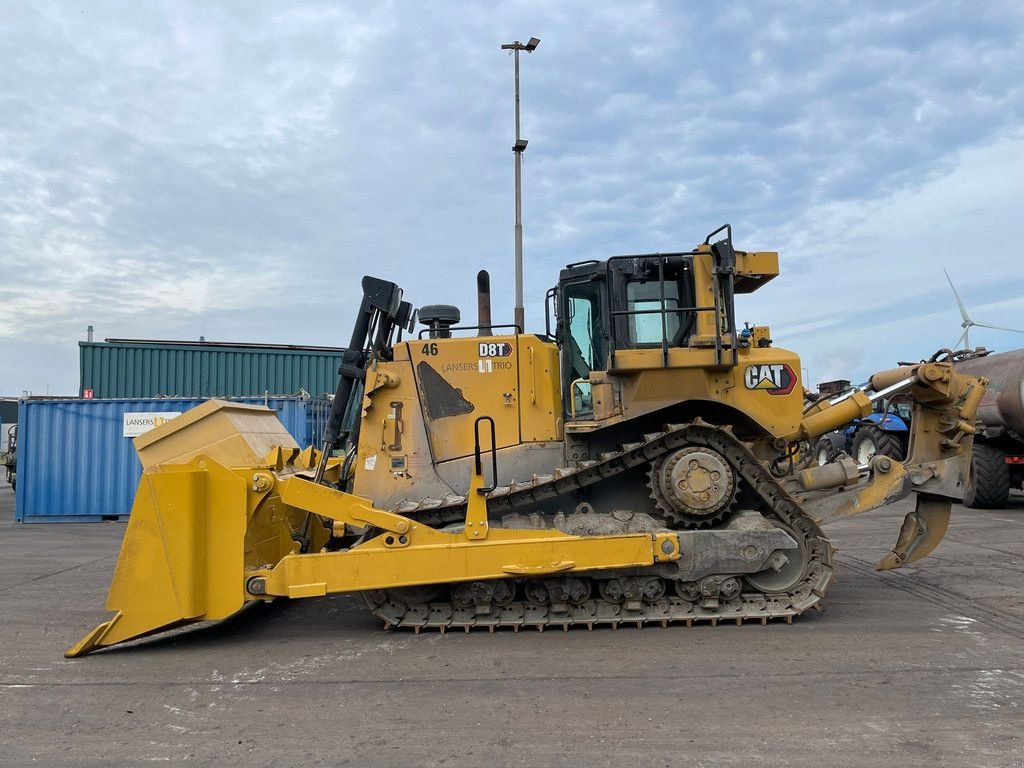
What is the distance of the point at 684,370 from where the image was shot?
631cm

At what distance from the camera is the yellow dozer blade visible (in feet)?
19.1

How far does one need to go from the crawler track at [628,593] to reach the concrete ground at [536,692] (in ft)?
0.50

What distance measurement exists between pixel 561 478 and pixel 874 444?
14.9 meters

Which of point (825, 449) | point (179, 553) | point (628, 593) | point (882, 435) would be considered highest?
point (882, 435)

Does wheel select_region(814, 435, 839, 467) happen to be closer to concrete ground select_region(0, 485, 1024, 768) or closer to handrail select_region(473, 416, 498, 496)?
concrete ground select_region(0, 485, 1024, 768)

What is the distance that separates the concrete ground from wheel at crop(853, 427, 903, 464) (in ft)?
35.6

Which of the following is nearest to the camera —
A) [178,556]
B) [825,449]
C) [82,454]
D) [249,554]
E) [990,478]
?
[178,556]

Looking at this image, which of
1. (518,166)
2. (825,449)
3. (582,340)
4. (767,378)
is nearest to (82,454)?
(518,166)

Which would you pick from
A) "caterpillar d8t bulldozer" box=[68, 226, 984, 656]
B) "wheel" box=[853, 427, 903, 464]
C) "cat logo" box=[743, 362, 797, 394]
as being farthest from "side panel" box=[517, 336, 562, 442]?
"wheel" box=[853, 427, 903, 464]

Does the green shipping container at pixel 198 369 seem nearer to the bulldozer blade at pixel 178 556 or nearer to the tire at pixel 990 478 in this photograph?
the bulldozer blade at pixel 178 556

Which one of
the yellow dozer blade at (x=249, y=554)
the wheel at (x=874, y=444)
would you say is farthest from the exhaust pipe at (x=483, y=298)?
the wheel at (x=874, y=444)

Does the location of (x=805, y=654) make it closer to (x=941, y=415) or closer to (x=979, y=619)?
(x=979, y=619)

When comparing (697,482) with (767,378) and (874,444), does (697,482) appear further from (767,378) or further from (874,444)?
(874,444)

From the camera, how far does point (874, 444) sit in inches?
719
